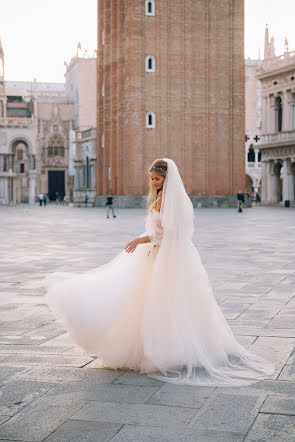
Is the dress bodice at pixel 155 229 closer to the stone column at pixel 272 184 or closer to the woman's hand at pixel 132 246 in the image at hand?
the woman's hand at pixel 132 246

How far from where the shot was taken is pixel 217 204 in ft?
161

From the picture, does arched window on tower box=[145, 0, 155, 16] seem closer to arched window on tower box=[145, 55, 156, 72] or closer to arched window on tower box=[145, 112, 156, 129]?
arched window on tower box=[145, 55, 156, 72]

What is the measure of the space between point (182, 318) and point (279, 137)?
5119 centimetres

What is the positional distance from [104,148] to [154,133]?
600 centimetres

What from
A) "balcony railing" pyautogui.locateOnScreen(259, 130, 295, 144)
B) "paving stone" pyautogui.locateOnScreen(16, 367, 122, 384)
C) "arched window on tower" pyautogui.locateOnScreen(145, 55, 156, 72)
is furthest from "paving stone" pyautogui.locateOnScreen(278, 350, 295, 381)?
"balcony railing" pyautogui.locateOnScreen(259, 130, 295, 144)

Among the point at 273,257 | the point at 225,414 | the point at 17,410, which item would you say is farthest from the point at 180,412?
the point at 273,257

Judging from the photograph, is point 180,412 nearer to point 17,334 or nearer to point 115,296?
point 115,296

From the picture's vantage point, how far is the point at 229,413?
4.09 m

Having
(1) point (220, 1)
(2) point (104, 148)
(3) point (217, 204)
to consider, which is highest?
(1) point (220, 1)

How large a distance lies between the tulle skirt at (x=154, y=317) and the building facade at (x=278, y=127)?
47.8 meters

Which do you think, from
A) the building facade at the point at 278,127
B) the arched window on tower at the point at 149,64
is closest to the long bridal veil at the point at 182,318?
the arched window on tower at the point at 149,64

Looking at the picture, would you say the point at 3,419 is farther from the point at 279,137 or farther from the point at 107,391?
the point at 279,137

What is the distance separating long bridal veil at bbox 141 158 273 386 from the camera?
16.4ft

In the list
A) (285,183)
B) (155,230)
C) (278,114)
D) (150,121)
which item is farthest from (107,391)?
(278,114)
